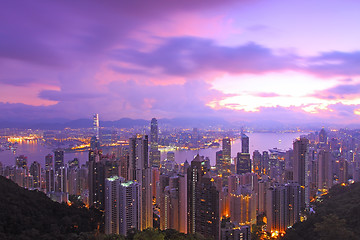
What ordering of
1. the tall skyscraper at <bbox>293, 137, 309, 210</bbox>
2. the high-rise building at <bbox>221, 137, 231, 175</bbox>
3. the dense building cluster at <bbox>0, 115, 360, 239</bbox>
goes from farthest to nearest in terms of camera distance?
the high-rise building at <bbox>221, 137, 231, 175</bbox> → the tall skyscraper at <bbox>293, 137, 309, 210</bbox> → the dense building cluster at <bbox>0, 115, 360, 239</bbox>

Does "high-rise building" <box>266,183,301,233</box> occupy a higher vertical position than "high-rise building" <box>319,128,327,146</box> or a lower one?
lower

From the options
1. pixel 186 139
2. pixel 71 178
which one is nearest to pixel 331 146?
pixel 186 139

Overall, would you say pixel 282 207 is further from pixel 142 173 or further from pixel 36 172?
pixel 36 172

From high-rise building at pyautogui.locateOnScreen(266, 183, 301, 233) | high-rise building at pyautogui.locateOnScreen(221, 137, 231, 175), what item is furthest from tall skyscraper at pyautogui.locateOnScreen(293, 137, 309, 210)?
high-rise building at pyautogui.locateOnScreen(221, 137, 231, 175)

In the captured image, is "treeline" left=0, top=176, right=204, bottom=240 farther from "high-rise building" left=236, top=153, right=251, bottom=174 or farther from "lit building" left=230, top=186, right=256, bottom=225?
"high-rise building" left=236, top=153, right=251, bottom=174

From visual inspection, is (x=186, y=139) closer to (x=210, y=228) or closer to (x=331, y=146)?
(x=331, y=146)

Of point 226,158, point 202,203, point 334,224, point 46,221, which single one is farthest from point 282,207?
point 226,158

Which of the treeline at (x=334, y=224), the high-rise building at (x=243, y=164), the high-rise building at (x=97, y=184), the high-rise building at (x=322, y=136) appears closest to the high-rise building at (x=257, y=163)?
the high-rise building at (x=243, y=164)
